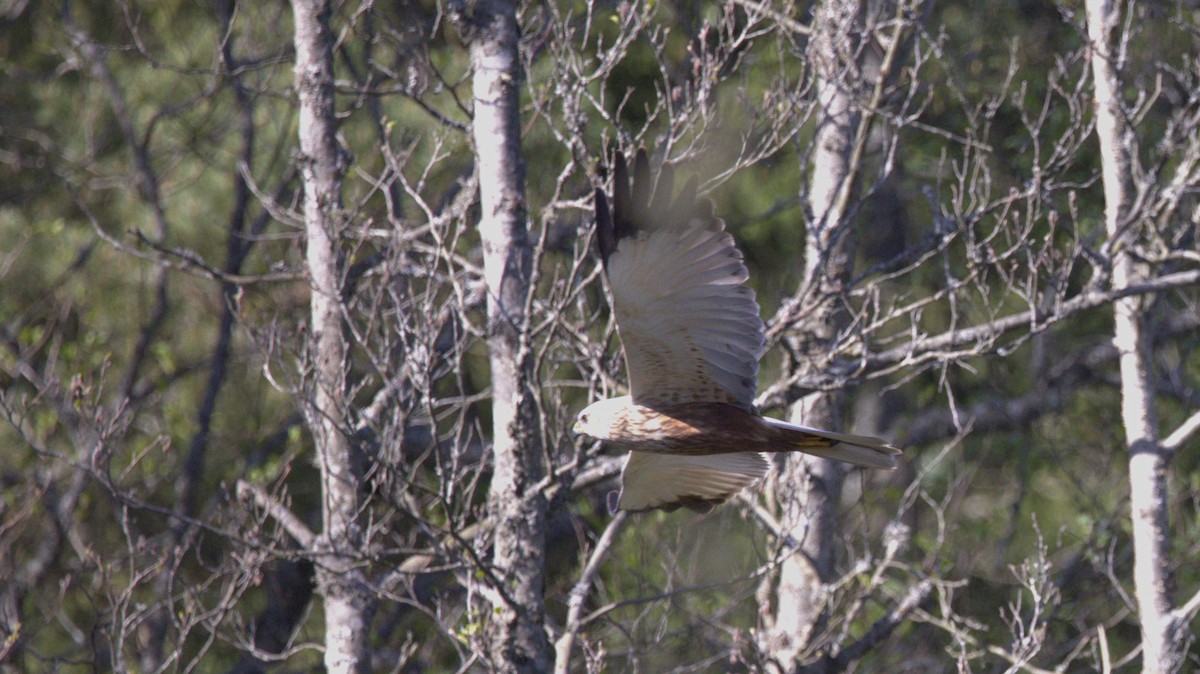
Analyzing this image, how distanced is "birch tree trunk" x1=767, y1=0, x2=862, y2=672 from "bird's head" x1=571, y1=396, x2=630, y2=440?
0.90m

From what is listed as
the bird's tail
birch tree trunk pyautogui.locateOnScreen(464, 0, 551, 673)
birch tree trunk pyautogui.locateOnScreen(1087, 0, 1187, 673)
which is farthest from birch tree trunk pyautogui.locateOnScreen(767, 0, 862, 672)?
birch tree trunk pyautogui.locateOnScreen(1087, 0, 1187, 673)

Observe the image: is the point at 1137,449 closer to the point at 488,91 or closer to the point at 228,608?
the point at 488,91

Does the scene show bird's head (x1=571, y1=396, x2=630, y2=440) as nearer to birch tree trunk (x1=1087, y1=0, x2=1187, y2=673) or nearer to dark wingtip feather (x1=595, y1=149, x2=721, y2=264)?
dark wingtip feather (x1=595, y1=149, x2=721, y2=264)

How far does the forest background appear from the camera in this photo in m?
5.56

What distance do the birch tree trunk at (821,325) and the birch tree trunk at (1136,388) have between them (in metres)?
1.15

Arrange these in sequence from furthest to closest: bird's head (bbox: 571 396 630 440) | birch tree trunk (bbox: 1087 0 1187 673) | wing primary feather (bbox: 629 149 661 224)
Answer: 1. birch tree trunk (bbox: 1087 0 1187 673)
2. bird's head (bbox: 571 396 630 440)
3. wing primary feather (bbox: 629 149 661 224)

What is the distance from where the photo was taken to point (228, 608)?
19.2ft

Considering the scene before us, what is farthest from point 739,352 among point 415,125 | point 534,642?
point 415,125

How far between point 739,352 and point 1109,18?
8.77ft

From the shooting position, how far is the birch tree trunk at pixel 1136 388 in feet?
20.1

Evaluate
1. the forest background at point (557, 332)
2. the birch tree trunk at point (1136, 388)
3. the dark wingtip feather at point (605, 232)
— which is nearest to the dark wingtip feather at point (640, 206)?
the dark wingtip feather at point (605, 232)

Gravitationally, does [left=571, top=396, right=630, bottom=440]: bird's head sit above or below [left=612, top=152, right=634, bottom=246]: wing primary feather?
below

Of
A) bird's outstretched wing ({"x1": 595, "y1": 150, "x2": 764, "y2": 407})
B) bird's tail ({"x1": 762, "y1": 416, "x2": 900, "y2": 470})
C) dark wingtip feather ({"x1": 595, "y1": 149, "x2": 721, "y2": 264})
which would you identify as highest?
dark wingtip feather ({"x1": 595, "y1": 149, "x2": 721, "y2": 264})

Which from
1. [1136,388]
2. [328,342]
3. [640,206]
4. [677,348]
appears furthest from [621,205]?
[1136,388]
